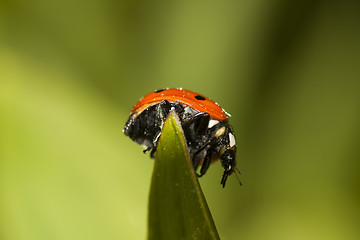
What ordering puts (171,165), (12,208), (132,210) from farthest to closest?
(132,210), (12,208), (171,165)

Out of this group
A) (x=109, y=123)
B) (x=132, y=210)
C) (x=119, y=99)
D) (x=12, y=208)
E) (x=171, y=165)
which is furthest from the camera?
(x=119, y=99)

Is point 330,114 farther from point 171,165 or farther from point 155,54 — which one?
point 171,165

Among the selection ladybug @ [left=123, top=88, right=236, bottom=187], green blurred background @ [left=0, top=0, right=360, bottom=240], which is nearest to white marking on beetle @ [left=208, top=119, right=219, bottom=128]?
ladybug @ [left=123, top=88, right=236, bottom=187]

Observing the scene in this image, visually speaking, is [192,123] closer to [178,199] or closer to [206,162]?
[206,162]

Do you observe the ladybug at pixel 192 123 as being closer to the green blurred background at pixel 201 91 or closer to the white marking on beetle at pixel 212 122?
the white marking on beetle at pixel 212 122

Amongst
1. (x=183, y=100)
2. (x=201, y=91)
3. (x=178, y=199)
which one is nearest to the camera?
(x=178, y=199)

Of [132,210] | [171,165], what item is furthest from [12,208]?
[171,165]

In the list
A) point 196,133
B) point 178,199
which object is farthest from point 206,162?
point 178,199
